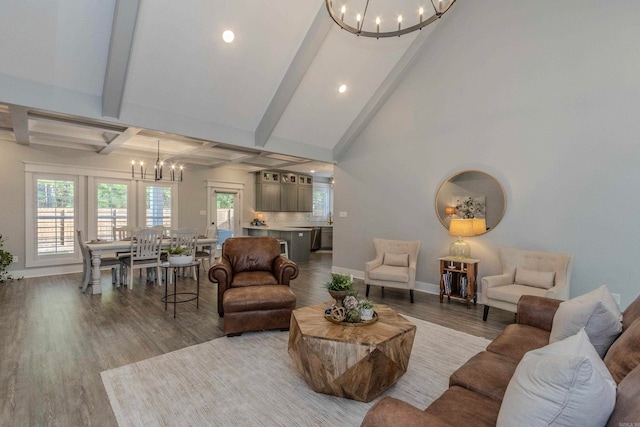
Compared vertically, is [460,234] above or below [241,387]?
above

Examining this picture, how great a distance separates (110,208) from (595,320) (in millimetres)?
8083

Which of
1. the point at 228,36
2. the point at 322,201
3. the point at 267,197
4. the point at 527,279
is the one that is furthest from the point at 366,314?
the point at 322,201

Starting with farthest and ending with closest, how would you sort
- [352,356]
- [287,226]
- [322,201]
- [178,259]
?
[322,201] → [287,226] → [178,259] → [352,356]

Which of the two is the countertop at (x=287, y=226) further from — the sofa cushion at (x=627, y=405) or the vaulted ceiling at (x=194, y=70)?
the sofa cushion at (x=627, y=405)

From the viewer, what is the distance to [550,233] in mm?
3930

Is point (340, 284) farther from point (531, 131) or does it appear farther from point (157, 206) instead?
point (157, 206)

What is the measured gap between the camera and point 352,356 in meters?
1.99

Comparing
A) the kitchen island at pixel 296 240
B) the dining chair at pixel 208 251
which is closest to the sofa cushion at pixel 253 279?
the dining chair at pixel 208 251

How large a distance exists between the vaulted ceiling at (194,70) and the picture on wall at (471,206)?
7.62 ft

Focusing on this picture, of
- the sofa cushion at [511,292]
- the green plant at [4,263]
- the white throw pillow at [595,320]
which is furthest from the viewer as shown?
the green plant at [4,263]

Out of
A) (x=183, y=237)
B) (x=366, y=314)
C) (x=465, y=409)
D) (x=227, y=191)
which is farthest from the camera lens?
(x=227, y=191)

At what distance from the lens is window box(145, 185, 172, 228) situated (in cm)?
730

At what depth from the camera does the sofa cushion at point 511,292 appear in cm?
340

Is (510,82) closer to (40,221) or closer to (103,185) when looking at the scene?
(103,185)
